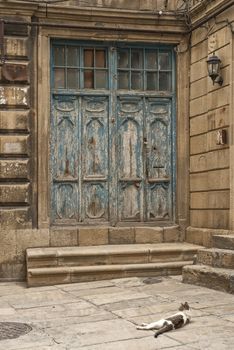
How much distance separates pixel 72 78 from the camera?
34.6 ft

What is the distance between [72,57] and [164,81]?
5.56 ft

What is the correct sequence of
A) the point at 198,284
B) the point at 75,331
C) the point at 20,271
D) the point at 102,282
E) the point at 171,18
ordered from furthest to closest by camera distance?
1. the point at 171,18
2. the point at 20,271
3. the point at 102,282
4. the point at 198,284
5. the point at 75,331

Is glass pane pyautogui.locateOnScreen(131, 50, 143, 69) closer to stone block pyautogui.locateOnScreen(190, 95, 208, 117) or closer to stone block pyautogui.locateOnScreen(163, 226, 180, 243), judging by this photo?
stone block pyautogui.locateOnScreen(190, 95, 208, 117)

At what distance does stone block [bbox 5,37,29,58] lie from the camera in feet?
32.7

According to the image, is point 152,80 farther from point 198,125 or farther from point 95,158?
point 95,158

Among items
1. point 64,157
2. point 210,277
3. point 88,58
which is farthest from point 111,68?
point 210,277

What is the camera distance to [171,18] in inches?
417

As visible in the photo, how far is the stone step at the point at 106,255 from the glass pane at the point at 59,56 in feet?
10.4

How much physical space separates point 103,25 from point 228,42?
2263mm

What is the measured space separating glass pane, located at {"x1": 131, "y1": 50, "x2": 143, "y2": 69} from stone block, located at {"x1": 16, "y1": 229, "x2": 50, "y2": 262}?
3298 mm

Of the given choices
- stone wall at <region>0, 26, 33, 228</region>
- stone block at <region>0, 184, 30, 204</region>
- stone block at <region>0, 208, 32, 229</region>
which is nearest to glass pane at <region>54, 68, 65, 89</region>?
stone wall at <region>0, 26, 33, 228</region>

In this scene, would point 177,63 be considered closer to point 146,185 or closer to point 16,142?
point 146,185

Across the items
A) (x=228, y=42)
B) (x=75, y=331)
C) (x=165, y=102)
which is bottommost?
(x=75, y=331)

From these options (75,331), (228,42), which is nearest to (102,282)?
(75,331)
